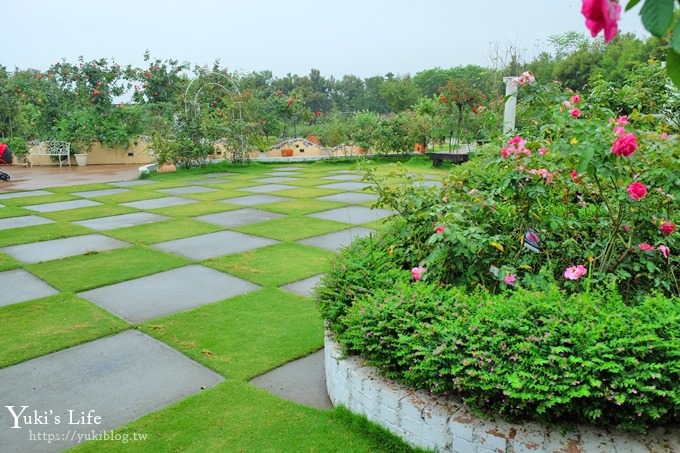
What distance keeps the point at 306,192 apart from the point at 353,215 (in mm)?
2524

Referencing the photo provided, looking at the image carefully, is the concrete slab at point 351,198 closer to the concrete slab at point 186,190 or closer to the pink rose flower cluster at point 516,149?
the concrete slab at point 186,190

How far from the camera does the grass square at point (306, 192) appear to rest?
9.17 m

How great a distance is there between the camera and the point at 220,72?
17.2m

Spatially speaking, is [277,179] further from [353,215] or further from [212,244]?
[212,244]

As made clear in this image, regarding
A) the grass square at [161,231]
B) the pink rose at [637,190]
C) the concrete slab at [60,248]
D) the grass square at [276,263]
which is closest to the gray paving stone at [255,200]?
the grass square at [161,231]

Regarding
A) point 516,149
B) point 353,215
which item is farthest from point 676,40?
point 353,215

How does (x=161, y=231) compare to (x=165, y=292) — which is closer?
(x=165, y=292)

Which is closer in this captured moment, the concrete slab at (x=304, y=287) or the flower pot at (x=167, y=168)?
the concrete slab at (x=304, y=287)

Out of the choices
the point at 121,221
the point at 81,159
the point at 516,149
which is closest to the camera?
the point at 516,149

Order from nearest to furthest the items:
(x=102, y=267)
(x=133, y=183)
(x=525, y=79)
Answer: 1. (x=525, y=79)
2. (x=102, y=267)
3. (x=133, y=183)

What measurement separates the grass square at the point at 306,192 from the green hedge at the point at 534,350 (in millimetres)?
6910

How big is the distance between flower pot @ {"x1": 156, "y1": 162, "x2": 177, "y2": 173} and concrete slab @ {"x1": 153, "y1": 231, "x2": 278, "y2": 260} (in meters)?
7.97

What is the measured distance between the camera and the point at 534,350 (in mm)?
1802

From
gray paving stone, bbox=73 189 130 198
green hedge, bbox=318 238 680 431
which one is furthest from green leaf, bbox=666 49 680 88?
gray paving stone, bbox=73 189 130 198
